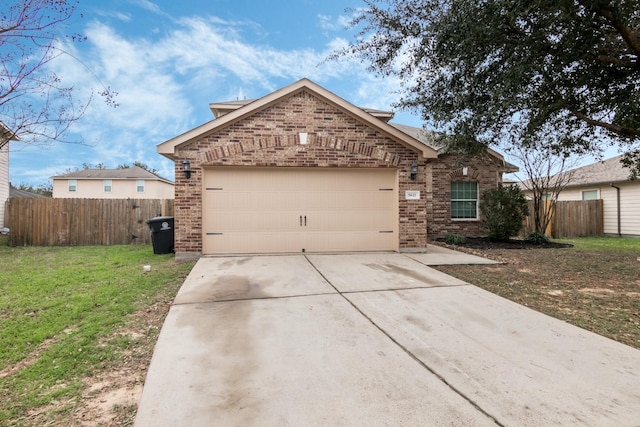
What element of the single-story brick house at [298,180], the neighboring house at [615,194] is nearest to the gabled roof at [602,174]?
the neighboring house at [615,194]

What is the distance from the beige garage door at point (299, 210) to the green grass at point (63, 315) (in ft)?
5.02

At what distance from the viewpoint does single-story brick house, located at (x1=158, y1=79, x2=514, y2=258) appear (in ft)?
27.7

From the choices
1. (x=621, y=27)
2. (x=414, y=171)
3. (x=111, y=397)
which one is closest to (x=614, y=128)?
(x=621, y=27)

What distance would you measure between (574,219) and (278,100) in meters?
15.3

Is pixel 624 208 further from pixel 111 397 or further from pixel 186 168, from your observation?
pixel 111 397

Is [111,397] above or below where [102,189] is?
below

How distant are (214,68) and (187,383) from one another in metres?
13.6

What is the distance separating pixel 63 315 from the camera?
4387 mm

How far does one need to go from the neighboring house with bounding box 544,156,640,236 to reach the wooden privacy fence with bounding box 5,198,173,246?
18.1 meters

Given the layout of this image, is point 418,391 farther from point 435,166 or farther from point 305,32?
point 435,166

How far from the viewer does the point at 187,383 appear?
2.79 m

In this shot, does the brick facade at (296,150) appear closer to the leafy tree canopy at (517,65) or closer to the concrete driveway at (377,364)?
the leafy tree canopy at (517,65)

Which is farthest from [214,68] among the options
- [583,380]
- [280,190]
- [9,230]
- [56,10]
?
[583,380]

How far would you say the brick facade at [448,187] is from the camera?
529 inches
